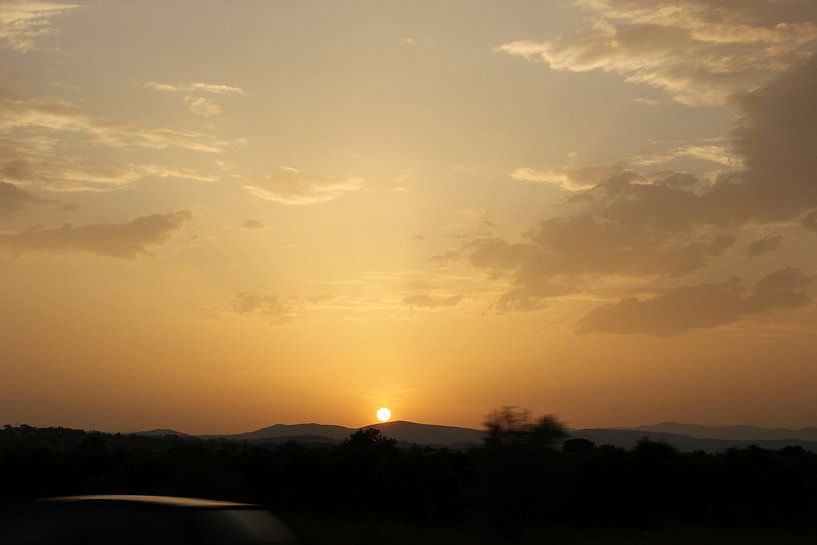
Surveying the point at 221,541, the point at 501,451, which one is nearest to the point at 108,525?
the point at 221,541

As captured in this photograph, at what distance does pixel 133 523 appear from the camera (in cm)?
884

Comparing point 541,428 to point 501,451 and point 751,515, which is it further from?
point 751,515

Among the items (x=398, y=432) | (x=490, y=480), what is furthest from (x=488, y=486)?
(x=398, y=432)

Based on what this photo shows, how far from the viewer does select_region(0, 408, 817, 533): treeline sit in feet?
65.9

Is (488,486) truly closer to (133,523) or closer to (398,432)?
(133,523)

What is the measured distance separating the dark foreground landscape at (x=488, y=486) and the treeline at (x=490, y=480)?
0.03 meters

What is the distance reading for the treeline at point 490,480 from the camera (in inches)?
790

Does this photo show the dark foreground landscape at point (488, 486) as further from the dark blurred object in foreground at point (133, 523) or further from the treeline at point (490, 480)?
the dark blurred object in foreground at point (133, 523)

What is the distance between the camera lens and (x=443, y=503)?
25.2 m

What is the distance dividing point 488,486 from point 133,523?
12262 mm

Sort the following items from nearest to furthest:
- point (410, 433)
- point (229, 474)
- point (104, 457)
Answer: point (229, 474) < point (104, 457) < point (410, 433)

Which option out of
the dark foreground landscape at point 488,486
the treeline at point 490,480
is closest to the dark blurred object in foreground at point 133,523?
the dark foreground landscape at point 488,486

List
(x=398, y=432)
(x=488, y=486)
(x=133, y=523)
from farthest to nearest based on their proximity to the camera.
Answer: (x=398, y=432), (x=488, y=486), (x=133, y=523)

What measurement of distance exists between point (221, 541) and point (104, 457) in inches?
910
